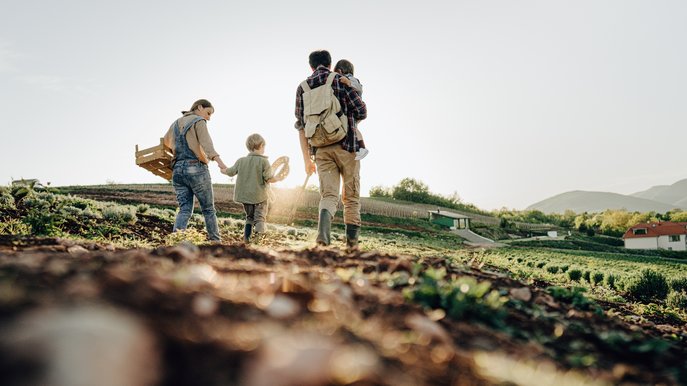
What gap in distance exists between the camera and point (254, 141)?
829cm

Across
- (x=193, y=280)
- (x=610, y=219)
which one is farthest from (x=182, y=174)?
(x=610, y=219)

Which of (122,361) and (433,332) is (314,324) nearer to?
(433,332)

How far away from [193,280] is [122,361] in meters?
0.74

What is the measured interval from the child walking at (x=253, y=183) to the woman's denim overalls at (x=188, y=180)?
965mm

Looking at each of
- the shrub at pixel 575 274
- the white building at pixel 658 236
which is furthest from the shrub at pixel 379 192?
the shrub at pixel 575 274

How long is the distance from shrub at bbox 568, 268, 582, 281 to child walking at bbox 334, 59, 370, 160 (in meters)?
9.29

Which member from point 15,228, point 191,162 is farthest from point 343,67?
point 15,228

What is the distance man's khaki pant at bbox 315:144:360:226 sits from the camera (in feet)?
19.2

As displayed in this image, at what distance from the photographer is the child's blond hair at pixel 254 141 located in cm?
827

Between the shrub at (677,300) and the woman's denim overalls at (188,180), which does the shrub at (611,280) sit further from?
the woman's denim overalls at (188,180)

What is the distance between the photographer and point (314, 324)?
1.56m

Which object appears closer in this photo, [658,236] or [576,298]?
[576,298]

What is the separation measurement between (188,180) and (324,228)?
2586 millimetres

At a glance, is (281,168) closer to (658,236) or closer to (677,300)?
(677,300)
